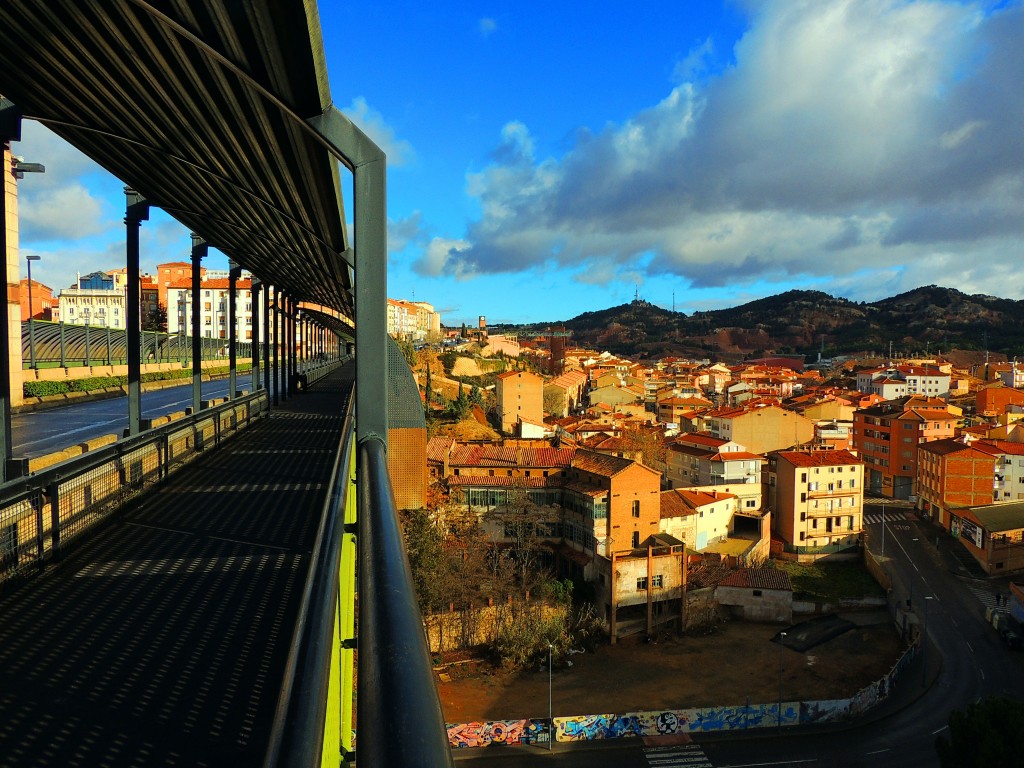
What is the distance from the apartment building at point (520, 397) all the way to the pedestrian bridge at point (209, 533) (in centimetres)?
3787

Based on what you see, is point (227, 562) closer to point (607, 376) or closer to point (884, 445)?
point (884, 445)

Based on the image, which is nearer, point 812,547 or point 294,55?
point 294,55

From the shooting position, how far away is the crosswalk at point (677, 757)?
57.1ft

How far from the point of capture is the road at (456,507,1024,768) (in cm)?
1786

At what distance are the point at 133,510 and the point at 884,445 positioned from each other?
45.3 metres

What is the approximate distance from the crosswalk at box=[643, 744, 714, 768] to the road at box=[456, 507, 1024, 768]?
0.03m

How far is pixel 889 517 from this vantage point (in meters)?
37.0

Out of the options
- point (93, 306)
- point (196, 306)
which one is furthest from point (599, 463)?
point (93, 306)

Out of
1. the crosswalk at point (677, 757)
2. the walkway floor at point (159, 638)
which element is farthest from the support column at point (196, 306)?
the crosswalk at point (677, 757)

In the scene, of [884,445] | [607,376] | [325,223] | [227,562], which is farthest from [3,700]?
[607,376]

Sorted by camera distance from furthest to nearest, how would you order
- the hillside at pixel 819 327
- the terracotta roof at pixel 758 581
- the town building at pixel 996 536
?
the hillside at pixel 819 327, the town building at pixel 996 536, the terracotta roof at pixel 758 581

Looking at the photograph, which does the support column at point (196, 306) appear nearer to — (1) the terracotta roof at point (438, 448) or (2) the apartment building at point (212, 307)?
(1) the terracotta roof at point (438, 448)

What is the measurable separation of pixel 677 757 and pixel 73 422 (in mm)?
16278

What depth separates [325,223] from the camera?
516 cm
